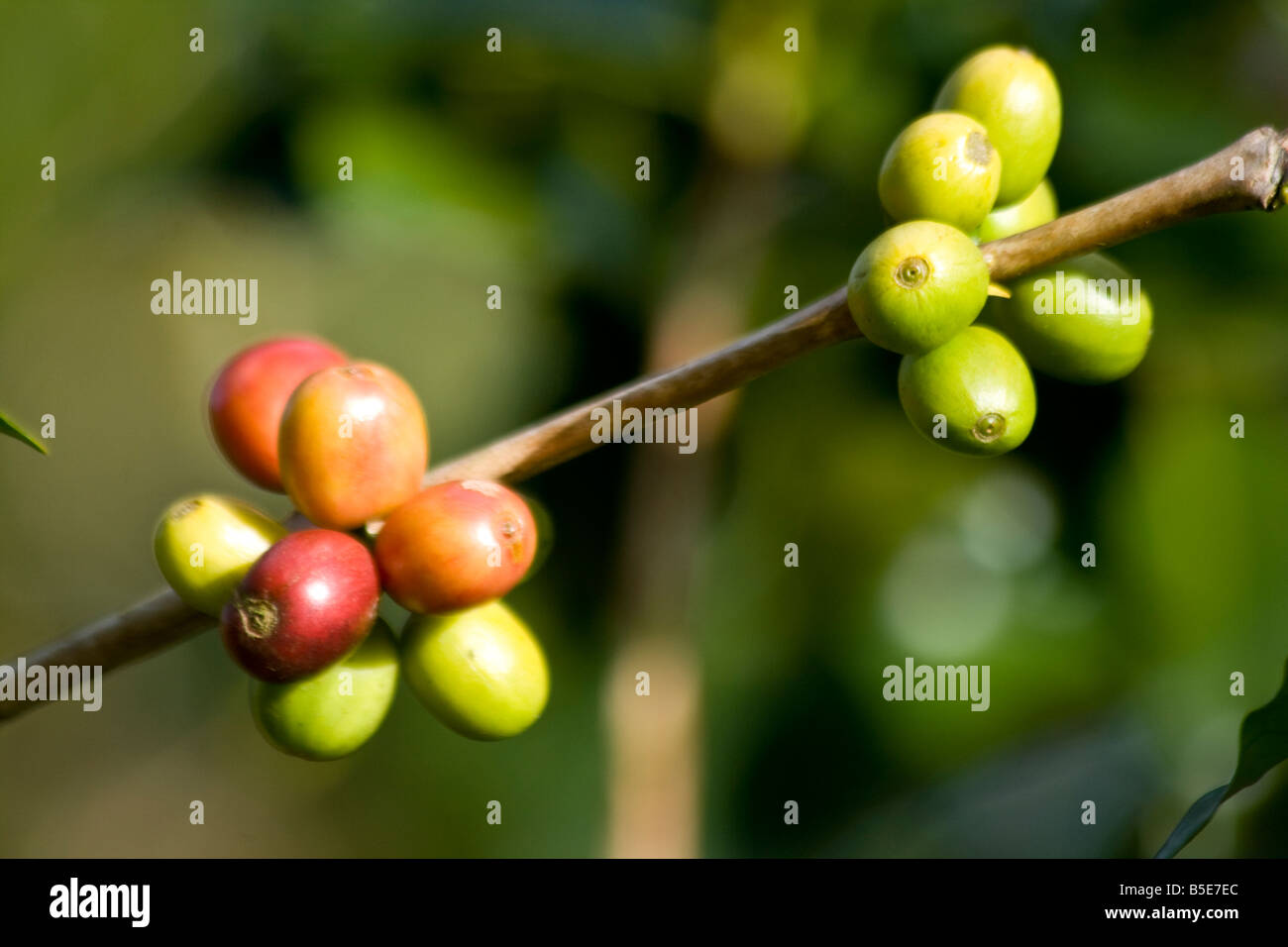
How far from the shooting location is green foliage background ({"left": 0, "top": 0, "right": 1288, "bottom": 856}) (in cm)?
287

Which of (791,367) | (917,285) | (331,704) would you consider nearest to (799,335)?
(917,285)

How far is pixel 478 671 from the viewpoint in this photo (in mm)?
1444

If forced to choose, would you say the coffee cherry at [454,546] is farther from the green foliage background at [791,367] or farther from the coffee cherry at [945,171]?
the green foliage background at [791,367]

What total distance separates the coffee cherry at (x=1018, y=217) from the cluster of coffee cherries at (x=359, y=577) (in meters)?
0.68

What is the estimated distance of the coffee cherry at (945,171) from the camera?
1.38 m

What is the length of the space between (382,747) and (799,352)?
105 inches

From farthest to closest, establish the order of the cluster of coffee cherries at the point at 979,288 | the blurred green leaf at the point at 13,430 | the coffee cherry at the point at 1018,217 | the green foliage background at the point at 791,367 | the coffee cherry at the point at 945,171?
1. the green foliage background at the point at 791,367
2. the coffee cherry at the point at 1018,217
3. the coffee cherry at the point at 945,171
4. the cluster of coffee cherries at the point at 979,288
5. the blurred green leaf at the point at 13,430

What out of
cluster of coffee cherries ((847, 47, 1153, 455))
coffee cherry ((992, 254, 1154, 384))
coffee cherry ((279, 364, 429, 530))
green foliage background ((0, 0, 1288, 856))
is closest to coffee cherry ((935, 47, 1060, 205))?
cluster of coffee cherries ((847, 47, 1153, 455))

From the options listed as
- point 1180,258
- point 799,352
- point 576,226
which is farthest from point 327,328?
point 799,352

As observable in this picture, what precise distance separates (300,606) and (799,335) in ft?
1.97

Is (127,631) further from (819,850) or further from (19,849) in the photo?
(19,849)

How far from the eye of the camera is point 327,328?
151 inches

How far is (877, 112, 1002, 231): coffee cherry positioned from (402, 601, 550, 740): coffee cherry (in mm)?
696

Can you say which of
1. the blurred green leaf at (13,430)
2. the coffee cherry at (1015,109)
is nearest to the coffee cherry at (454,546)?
the blurred green leaf at (13,430)
